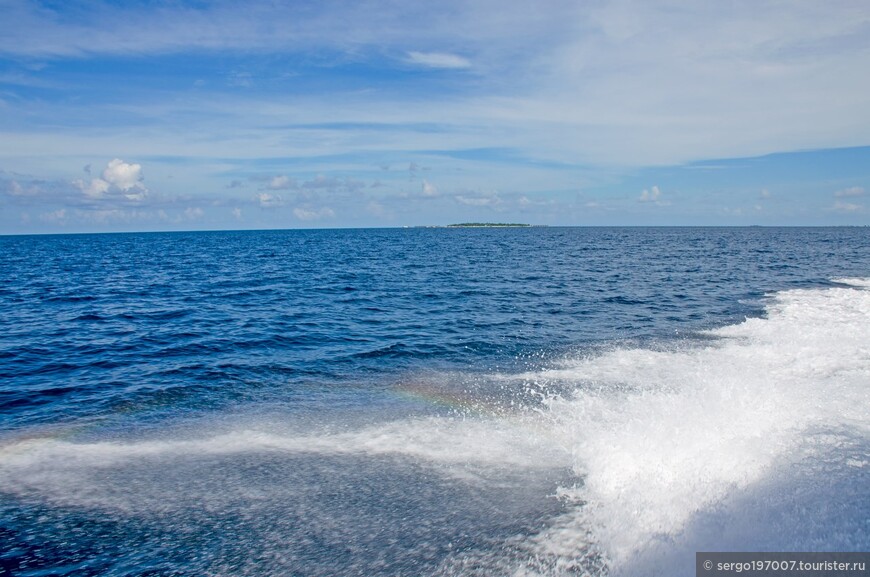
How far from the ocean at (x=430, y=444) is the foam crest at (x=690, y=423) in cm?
6

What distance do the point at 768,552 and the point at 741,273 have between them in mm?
48451

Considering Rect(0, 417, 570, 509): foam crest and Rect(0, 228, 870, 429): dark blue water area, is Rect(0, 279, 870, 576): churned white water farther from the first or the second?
Rect(0, 228, 870, 429): dark blue water area

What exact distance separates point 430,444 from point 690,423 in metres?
5.69

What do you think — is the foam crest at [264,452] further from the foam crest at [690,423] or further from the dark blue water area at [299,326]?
the dark blue water area at [299,326]

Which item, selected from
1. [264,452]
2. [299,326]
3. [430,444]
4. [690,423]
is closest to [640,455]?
[690,423]

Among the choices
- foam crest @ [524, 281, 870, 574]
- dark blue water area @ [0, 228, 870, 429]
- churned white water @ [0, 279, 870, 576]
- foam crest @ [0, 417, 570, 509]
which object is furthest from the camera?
dark blue water area @ [0, 228, 870, 429]

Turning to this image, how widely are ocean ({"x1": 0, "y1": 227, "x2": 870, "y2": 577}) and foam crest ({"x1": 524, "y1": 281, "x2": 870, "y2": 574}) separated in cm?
6

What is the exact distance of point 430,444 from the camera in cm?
1162

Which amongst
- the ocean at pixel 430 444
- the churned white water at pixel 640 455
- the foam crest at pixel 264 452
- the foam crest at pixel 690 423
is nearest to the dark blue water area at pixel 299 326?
the ocean at pixel 430 444

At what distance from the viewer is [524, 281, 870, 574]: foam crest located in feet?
A: 27.3

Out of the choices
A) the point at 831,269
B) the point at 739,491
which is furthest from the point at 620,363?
the point at 831,269

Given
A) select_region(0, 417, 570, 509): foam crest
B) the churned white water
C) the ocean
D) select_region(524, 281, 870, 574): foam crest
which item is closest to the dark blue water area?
the ocean

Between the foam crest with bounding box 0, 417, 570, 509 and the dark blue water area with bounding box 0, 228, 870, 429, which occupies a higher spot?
the dark blue water area with bounding box 0, 228, 870, 429

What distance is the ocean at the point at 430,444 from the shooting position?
7.75 meters
